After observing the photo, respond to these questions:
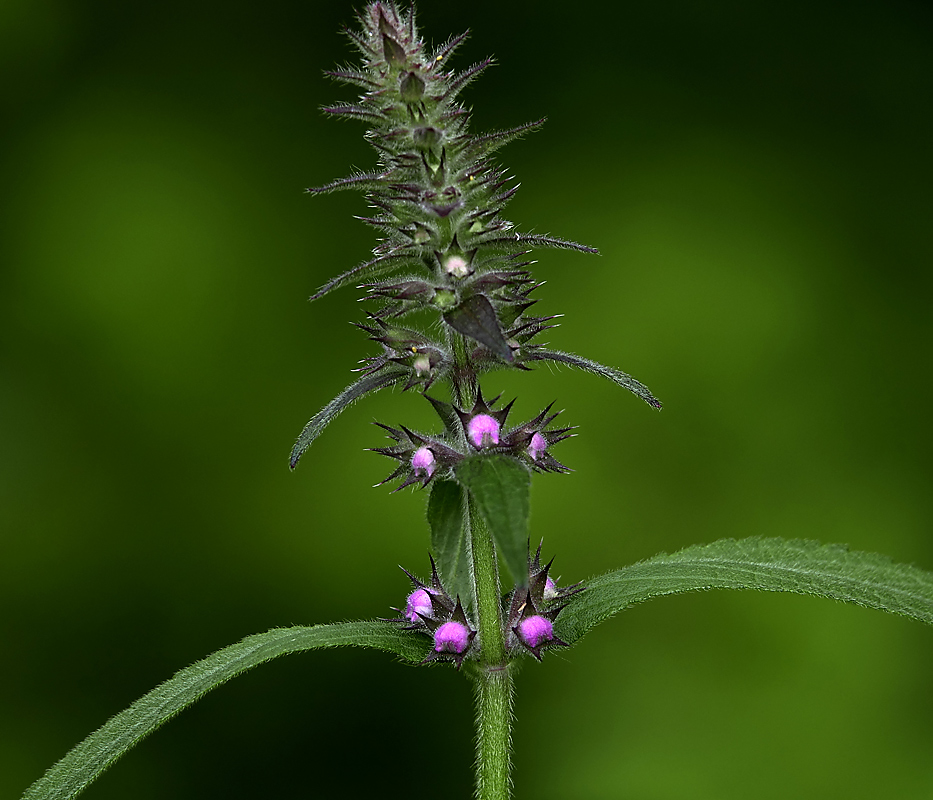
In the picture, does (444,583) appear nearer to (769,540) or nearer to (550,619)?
(550,619)

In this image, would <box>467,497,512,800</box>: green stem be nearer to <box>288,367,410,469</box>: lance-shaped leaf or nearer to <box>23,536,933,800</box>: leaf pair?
<box>23,536,933,800</box>: leaf pair

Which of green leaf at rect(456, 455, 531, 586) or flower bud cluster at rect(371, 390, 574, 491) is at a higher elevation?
flower bud cluster at rect(371, 390, 574, 491)

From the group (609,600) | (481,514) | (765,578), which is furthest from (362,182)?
(765,578)

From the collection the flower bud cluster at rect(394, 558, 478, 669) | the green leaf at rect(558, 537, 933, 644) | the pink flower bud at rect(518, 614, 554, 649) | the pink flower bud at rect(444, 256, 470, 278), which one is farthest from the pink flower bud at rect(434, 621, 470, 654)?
the pink flower bud at rect(444, 256, 470, 278)

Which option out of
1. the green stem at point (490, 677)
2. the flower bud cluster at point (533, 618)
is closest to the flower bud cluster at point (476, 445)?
the green stem at point (490, 677)

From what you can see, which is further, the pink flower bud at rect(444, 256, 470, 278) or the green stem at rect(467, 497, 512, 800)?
the green stem at rect(467, 497, 512, 800)

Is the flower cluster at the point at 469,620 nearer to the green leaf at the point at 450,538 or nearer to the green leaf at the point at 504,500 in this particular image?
the green leaf at the point at 450,538

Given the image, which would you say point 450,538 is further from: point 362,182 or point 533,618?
point 362,182
